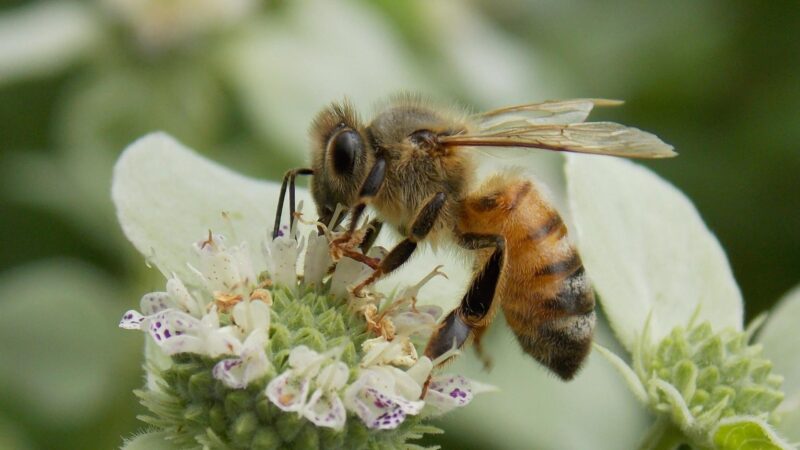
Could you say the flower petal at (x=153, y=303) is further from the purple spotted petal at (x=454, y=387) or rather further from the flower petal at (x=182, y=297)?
the purple spotted petal at (x=454, y=387)

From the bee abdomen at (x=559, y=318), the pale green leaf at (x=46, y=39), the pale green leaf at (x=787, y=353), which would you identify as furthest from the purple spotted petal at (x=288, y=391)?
the pale green leaf at (x=46, y=39)

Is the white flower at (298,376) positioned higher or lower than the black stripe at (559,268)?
lower

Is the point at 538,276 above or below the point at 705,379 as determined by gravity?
above

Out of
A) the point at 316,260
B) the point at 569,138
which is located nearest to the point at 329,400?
the point at 316,260

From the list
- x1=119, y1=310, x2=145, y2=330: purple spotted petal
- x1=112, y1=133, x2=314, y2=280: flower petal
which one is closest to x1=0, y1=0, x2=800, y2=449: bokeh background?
x1=112, y1=133, x2=314, y2=280: flower petal

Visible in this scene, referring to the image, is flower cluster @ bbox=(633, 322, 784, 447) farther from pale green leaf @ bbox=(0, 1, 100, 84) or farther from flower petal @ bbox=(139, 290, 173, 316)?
pale green leaf @ bbox=(0, 1, 100, 84)

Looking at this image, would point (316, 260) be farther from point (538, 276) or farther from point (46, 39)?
point (46, 39)
